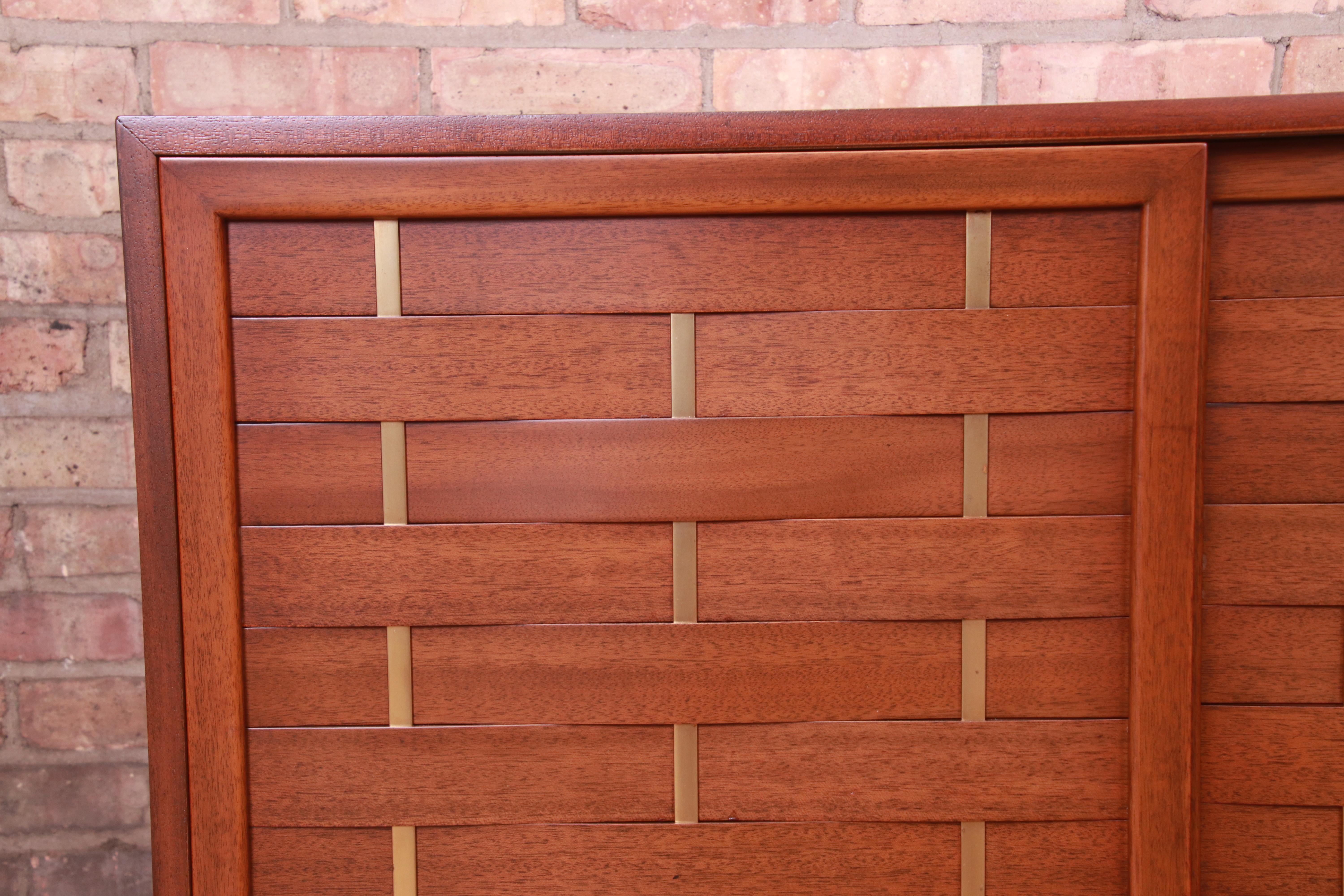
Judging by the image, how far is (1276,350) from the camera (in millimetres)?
573

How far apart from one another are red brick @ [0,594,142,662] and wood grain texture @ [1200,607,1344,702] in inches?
38.6

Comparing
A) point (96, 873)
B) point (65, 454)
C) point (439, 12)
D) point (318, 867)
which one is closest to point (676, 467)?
point (318, 867)

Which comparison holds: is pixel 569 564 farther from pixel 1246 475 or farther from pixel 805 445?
pixel 1246 475

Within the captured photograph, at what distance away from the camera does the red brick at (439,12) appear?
2.39ft

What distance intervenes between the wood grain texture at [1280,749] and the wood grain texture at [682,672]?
0.21 meters

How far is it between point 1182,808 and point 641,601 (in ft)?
1.46

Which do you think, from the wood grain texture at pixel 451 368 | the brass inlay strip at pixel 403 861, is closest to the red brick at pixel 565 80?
the wood grain texture at pixel 451 368

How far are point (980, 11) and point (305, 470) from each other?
75 centimetres

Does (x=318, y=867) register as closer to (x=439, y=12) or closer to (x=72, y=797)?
(x=72, y=797)

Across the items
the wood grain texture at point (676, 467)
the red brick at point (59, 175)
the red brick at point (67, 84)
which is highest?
the red brick at point (67, 84)

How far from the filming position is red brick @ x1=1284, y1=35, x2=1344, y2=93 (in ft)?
2.39

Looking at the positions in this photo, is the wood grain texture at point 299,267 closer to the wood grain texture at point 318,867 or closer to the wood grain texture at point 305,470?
the wood grain texture at point 305,470

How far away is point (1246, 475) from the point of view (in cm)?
58

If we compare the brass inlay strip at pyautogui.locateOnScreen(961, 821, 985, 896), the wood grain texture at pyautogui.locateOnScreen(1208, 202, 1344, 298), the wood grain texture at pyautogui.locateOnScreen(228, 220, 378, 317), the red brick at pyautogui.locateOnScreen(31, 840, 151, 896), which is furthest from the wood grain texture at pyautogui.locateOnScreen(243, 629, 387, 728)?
the wood grain texture at pyautogui.locateOnScreen(1208, 202, 1344, 298)
